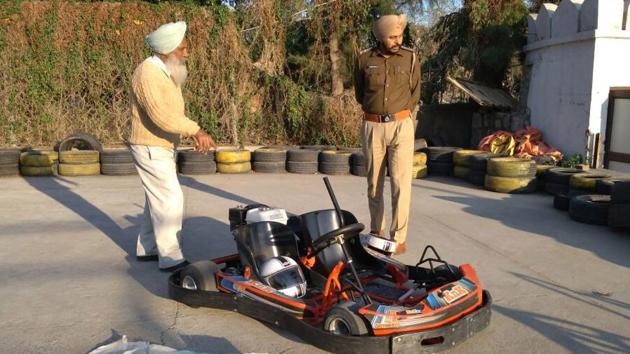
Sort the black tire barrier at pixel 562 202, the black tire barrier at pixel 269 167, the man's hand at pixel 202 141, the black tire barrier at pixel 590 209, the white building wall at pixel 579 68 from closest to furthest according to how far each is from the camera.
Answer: the man's hand at pixel 202 141 → the black tire barrier at pixel 590 209 → the black tire barrier at pixel 562 202 → the white building wall at pixel 579 68 → the black tire barrier at pixel 269 167

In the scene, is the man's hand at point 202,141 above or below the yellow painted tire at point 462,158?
above

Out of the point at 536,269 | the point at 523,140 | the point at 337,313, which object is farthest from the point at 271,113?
the point at 337,313

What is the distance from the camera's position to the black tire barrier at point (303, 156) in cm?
1069

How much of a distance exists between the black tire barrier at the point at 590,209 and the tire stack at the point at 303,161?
4.88 meters

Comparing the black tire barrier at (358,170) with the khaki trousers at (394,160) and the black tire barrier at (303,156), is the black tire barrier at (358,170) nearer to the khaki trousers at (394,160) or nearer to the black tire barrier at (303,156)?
the black tire barrier at (303,156)

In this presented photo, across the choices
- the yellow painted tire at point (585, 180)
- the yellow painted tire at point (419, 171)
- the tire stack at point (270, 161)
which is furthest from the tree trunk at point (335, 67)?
the yellow painted tire at point (585, 180)

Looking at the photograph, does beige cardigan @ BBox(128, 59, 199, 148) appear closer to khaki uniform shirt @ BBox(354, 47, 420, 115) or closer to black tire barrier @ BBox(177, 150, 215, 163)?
khaki uniform shirt @ BBox(354, 47, 420, 115)

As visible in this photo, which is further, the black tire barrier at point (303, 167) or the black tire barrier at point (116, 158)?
the black tire barrier at point (303, 167)

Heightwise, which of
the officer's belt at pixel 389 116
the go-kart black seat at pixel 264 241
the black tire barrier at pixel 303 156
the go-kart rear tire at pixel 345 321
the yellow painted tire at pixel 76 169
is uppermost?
the officer's belt at pixel 389 116

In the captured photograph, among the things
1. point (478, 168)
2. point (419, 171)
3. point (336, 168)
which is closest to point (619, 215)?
point (478, 168)

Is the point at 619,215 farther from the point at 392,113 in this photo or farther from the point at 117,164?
the point at 117,164

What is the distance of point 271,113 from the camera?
47.2 ft

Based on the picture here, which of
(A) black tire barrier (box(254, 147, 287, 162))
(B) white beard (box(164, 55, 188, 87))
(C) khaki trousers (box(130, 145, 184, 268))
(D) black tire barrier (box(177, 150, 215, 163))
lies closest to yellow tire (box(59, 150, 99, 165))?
(D) black tire barrier (box(177, 150, 215, 163))

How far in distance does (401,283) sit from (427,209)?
3.62m
